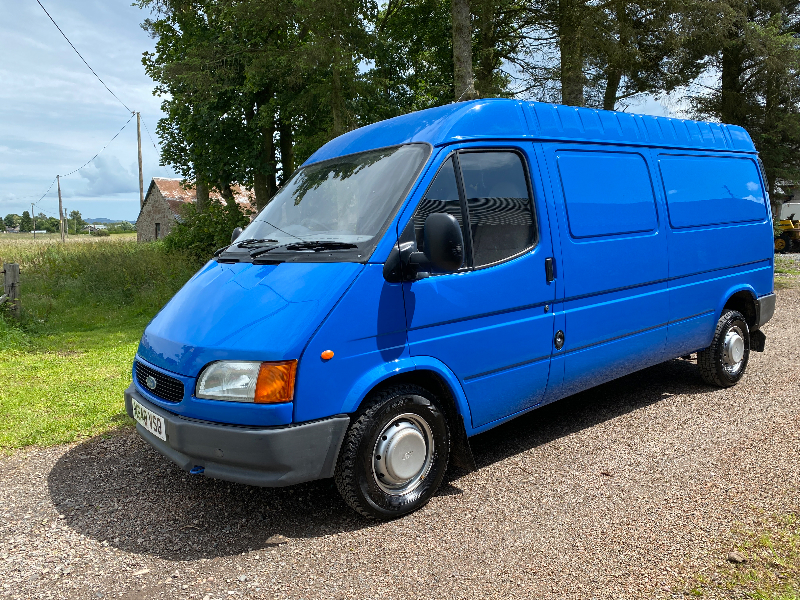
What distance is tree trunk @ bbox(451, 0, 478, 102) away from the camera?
39.8 ft

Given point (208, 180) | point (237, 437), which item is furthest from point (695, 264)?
point (208, 180)

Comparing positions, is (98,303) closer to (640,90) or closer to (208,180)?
(208,180)

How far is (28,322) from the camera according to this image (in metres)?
10.3

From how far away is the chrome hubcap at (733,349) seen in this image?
650cm

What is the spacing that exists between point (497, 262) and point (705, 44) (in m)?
13.8

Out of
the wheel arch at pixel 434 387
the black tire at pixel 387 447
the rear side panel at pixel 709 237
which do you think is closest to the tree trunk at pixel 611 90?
the rear side panel at pixel 709 237


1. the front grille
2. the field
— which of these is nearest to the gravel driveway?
the field

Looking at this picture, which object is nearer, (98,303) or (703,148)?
(703,148)

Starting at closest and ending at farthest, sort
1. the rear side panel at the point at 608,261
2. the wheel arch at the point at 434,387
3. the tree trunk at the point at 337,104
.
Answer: the wheel arch at the point at 434,387 < the rear side panel at the point at 608,261 < the tree trunk at the point at 337,104

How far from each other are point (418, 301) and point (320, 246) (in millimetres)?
669

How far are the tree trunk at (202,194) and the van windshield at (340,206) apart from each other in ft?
64.3

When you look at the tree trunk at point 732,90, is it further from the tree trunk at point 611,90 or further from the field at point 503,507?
the field at point 503,507

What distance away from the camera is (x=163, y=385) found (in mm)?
3783

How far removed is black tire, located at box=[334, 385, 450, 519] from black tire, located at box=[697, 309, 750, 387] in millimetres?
3617
